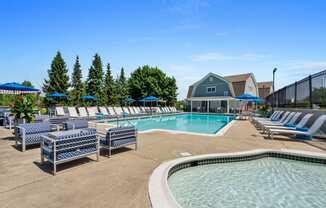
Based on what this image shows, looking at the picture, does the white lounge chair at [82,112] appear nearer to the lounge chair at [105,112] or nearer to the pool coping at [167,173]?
the lounge chair at [105,112]

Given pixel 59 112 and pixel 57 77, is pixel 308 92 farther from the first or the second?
pixel 57 77

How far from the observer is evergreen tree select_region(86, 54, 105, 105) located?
26156mm

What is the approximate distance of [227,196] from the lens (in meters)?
3.25

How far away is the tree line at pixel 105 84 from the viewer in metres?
24.3

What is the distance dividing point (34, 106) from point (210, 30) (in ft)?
37.3

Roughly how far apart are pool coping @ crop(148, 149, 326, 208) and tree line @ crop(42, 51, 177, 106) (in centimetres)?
2318

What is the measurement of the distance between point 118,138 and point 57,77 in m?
23.9

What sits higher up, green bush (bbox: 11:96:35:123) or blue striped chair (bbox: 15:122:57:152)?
green bush (bbox: 11:96:35:123)

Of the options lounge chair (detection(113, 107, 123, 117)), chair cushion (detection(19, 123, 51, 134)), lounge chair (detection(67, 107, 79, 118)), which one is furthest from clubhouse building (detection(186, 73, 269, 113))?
chair cushion (detection(19, 123, 51, 134))

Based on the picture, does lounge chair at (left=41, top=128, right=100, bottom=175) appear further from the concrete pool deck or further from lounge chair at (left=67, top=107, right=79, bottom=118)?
lounge chair at (left=67, top=107, right=79, bottom=118)

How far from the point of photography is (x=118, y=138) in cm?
496

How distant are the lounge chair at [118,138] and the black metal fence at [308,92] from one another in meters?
9.48

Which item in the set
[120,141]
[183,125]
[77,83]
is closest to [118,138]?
[120,141]

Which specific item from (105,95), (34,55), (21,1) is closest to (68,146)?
(21,1)
